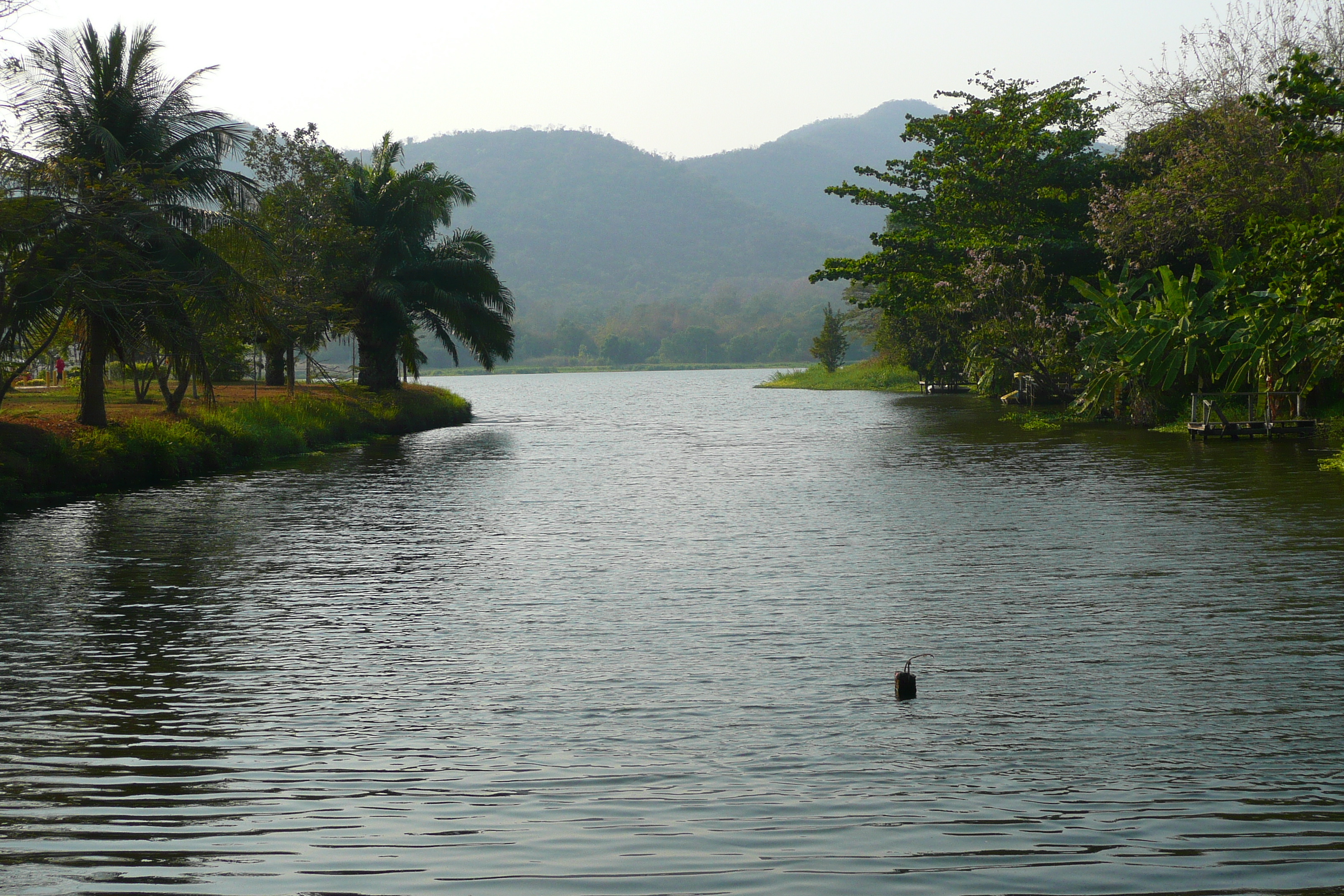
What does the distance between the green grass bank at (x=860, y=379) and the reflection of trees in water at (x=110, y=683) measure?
69.6m

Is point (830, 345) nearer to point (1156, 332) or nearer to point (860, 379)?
point (860, 379)

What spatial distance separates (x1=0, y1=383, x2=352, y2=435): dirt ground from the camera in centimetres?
2616

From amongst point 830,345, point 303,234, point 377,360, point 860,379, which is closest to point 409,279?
point 377,360

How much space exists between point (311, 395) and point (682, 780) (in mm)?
37500

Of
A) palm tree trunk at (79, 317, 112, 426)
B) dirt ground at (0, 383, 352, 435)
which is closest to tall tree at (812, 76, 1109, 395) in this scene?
dirt ground at (0, 383, 352, 435)

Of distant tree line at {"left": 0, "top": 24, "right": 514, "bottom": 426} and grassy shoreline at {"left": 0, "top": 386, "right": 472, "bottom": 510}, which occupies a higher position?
distant tree line at {"left": 0, "top": 24, "right": 514, "bottom": 426}

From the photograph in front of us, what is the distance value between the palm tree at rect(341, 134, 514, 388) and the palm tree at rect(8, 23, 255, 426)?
1683 cm

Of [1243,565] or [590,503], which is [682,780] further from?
[590,503]

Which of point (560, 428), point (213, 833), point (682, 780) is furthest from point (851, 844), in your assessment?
point (560, 428)

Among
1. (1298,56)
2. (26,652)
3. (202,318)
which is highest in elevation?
(1298,56)

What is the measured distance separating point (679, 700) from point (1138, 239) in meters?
34.9

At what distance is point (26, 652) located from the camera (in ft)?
35.3

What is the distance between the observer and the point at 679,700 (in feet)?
29.2

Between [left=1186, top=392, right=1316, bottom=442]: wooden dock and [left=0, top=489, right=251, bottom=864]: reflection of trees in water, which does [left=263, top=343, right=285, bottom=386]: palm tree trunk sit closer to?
[left=0, top=489, right=251, bottom=864]: reflection of trees in water
